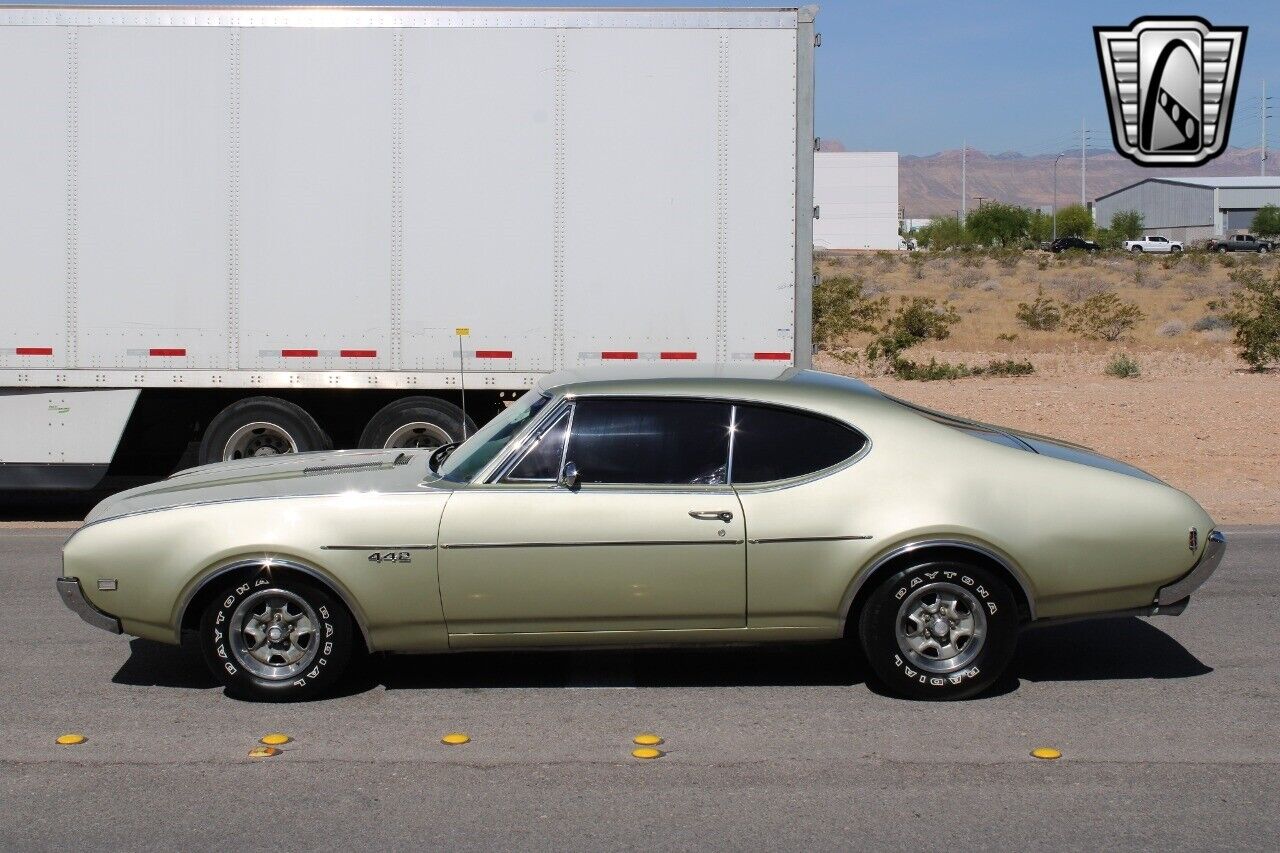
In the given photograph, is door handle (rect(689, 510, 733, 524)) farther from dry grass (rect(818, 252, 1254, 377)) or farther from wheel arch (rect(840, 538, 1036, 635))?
dry grass (rect(818, 252, 1254, 377))

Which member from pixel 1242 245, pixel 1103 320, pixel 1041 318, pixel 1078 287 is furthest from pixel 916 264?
pixel 1103 320

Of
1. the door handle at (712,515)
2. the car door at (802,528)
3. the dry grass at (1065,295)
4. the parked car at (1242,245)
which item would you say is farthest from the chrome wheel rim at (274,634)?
the parked car at (1242,245)

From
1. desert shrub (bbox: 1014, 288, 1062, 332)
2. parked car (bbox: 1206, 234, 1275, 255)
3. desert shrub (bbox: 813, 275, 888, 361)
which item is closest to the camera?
desert shrub (bbox: 813, 275, 888, 361)

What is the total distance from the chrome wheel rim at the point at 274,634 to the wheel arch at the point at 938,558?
2.27 metres

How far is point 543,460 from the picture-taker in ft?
21.1

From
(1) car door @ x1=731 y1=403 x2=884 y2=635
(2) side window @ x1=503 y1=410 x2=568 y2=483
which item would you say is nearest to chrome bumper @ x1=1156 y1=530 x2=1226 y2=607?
(1) car door @ x1=731 y1=403 x2=884 y2=635

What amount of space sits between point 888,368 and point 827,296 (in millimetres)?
5975

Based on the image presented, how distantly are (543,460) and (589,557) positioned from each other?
18.7 inches

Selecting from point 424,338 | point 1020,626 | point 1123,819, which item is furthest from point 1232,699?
point 424,338

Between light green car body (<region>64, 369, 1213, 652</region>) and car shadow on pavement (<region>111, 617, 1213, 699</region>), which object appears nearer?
light green car body (<region>64, 369, 1213, 652</region>)

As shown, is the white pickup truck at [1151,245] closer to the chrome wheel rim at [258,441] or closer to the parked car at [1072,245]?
the parked car at [1072,245]

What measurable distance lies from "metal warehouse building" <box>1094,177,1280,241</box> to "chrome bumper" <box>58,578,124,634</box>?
111m

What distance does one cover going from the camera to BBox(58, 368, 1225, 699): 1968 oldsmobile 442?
626 centimetres

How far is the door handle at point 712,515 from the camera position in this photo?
20.5ft
